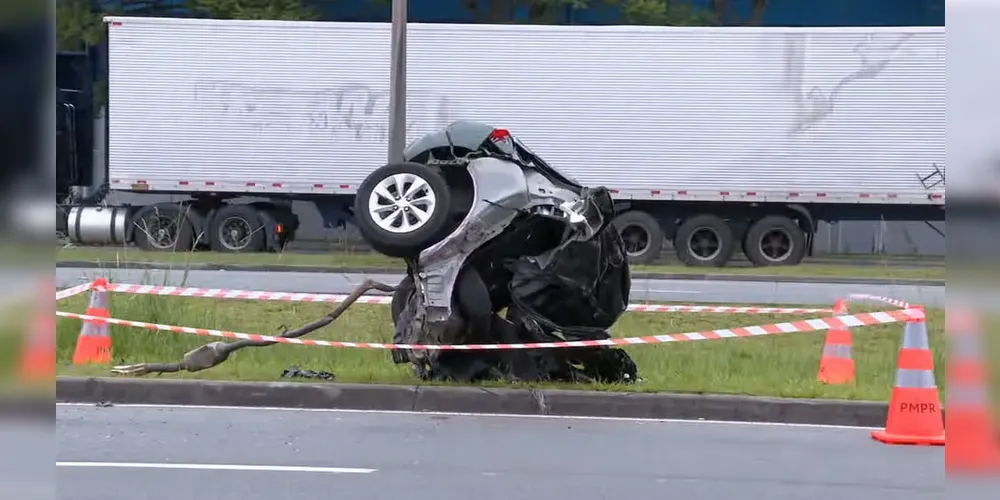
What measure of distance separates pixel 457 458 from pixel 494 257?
6.40 ft

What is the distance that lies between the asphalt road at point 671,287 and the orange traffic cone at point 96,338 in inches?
199

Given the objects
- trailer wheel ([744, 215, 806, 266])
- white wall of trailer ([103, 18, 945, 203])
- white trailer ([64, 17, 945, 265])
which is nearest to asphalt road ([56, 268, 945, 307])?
trailer wheel ([744, 215, 806, 266])

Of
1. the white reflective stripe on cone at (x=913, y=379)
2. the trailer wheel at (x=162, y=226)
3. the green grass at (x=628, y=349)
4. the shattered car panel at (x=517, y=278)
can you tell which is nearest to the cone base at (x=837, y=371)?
the green grass at (x=628, y=349)

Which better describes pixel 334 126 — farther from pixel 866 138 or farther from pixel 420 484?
pixel 420 484

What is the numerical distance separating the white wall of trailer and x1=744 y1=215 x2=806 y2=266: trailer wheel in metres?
0.60

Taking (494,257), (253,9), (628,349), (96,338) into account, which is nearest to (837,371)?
(628,349)

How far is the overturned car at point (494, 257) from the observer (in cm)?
862

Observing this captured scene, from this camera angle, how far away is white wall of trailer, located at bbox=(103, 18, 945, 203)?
77.5 ft

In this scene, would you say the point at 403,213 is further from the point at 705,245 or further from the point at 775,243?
the point at 775,243

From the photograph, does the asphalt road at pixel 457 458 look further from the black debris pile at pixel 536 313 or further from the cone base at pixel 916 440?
the black debris pile at pixel 536 313
